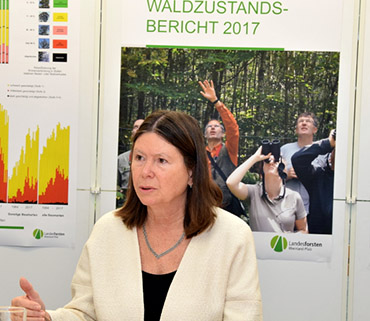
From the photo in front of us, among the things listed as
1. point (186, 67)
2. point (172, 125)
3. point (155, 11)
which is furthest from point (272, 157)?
point (172, 125)

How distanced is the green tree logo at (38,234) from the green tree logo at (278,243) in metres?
1.47

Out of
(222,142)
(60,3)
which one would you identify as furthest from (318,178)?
(60,3)

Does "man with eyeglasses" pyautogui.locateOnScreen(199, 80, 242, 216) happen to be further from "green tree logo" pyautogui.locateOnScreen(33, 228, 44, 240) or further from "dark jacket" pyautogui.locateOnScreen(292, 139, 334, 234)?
"green tree logo" pyautogui.locateOnScreen(33, 228, 44, 240)

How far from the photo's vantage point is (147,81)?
386 centimetres

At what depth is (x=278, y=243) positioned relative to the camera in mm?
3814

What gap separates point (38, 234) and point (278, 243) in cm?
154

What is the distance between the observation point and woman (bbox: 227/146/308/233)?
3793 mm

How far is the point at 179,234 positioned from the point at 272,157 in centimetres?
137

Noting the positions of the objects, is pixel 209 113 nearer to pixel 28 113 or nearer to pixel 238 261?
pixel 28 113

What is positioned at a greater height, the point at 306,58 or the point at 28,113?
the point at 306,58

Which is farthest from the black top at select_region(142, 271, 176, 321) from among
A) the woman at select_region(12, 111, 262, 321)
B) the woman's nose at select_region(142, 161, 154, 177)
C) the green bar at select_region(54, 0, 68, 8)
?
the green bar at select_region(54, 0, 68, 8)

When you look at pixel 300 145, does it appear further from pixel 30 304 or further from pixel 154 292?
pixel 30 304

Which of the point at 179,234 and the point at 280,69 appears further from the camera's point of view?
the point at 280,69

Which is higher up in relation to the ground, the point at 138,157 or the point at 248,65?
the point at 248,65
